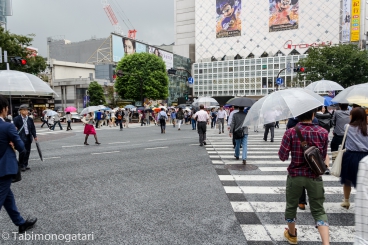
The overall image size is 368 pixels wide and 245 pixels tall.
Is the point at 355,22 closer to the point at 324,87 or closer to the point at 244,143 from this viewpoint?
the point at 324,87

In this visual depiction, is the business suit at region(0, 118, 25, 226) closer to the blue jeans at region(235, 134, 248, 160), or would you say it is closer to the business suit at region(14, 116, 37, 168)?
the business suit at region(14, 116, 37, 168)

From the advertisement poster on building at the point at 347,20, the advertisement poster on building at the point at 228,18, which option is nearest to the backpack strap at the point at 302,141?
the advertisement poster on building at the point at 347,20

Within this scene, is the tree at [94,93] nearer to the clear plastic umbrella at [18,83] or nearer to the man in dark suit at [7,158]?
the clear plastic umbrella at [18,83]

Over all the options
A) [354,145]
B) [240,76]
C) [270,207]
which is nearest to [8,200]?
[270,207]

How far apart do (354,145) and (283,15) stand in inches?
3041

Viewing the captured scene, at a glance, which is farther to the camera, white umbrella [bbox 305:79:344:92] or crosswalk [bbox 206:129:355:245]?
white umbrella [bbox 305:79:344:92]

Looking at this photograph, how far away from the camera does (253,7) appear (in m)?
74.6

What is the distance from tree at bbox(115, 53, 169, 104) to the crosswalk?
37876 millimetres

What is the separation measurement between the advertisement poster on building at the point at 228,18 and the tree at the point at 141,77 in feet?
126

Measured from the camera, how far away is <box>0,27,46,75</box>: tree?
2583 cm

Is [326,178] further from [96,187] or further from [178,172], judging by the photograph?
[96,187]

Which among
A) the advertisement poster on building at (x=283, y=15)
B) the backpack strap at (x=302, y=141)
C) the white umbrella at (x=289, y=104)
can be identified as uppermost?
the advertisement poster on building at (x=283, y=15)

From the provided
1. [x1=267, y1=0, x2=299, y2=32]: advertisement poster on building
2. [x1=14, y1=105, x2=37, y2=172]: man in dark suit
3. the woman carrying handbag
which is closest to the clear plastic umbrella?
[x1=14, y1=105, x2=37, y2=172]: man in dark suit

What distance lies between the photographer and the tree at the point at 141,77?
145 feet
